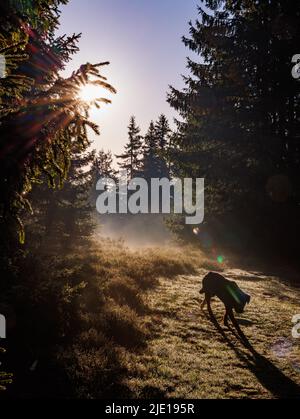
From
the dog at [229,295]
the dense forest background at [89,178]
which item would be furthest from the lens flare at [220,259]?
the dog at [229,295]

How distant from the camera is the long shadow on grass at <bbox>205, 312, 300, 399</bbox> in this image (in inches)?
232

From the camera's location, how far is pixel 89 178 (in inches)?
984

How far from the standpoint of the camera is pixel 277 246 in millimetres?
20875

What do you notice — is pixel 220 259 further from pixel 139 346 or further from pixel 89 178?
pixel 139 346

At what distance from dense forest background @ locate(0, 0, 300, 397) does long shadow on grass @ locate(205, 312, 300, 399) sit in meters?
2.55

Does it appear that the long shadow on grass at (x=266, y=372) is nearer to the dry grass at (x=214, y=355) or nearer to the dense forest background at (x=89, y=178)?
the dry grass at (x=214, y=355)

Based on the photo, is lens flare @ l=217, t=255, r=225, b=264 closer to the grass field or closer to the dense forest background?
the dense forest background

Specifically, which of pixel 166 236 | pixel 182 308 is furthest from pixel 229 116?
pixel 166 236

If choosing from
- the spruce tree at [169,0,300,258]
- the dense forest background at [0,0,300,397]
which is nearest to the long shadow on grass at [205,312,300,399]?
the dense forest background at [0,0,300,397]

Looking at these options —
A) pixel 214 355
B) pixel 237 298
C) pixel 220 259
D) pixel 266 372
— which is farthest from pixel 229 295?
pixel 220 259

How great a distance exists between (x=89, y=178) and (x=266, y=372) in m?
20.4

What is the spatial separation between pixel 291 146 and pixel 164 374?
54.8 ft

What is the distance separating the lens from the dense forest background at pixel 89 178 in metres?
3.48

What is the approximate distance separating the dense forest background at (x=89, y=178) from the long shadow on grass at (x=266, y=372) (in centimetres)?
Answer: 255
